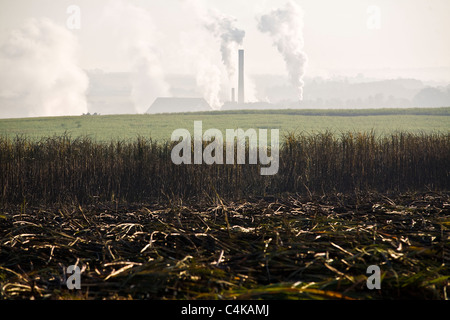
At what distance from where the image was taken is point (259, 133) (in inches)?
889

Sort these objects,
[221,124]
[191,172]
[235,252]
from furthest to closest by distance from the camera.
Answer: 1. [221,124]
2. [191,172]
3. [235,252]

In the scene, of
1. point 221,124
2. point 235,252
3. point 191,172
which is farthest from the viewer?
point 221,124

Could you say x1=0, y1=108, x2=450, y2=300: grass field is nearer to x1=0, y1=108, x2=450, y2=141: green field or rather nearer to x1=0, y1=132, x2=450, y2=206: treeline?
x1=0, y1=132, x2=450, y2=206: treeline

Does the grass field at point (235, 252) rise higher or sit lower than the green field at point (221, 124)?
lower

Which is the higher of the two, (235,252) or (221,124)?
(221,124)

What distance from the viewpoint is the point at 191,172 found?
25.0 feet

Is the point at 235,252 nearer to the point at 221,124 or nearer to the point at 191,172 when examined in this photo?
the point at 191,172

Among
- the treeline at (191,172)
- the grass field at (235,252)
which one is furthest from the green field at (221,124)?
the grass field at (235,252)

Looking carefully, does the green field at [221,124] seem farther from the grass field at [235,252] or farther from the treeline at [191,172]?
the grass field at [235,252]

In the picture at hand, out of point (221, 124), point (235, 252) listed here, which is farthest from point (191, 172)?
point (221, 124)

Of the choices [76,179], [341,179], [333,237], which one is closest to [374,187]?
[341,179]

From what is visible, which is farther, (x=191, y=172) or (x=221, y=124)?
(x=221, y=124)

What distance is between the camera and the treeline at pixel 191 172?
24.9 feet

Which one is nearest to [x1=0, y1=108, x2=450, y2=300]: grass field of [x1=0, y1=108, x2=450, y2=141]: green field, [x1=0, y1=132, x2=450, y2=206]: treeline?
[x1=0, y1=132, x2=450, y2=206]: treeline
